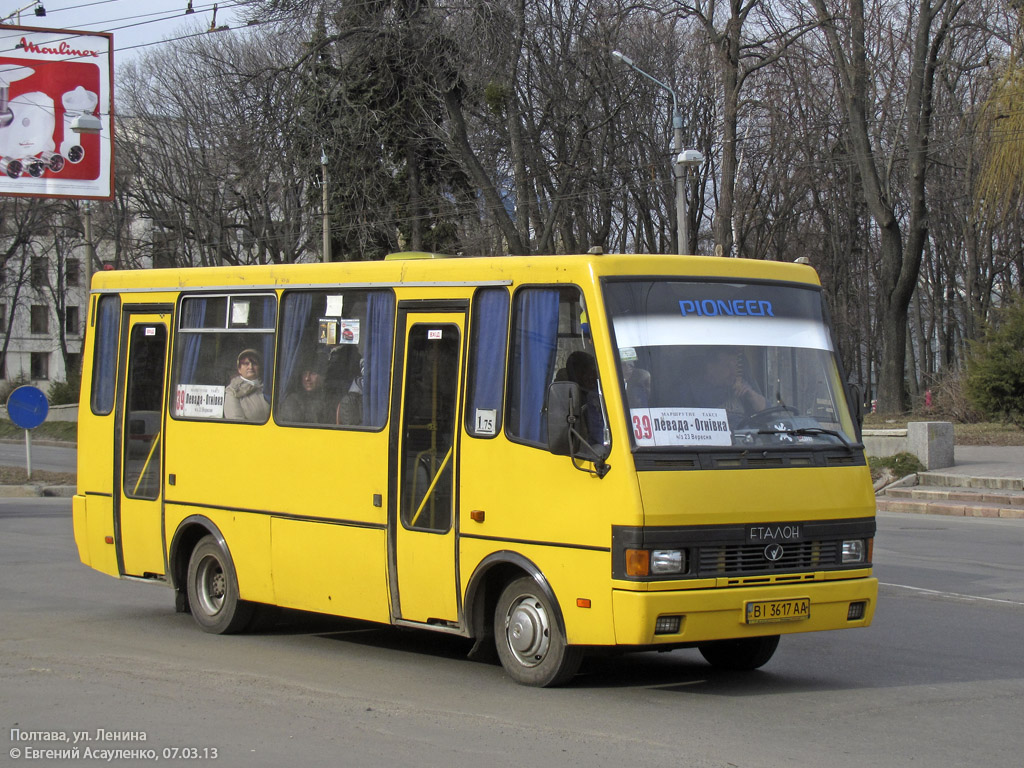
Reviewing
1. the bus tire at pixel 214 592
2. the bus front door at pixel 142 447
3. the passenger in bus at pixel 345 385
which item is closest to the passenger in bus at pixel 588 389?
the passenger in bus at pixel 345 385

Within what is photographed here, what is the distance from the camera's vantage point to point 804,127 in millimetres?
43875

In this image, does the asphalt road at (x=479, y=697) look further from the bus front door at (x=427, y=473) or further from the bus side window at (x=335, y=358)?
the bus side window at (x=335, y=358)

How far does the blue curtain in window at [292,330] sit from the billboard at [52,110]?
2049cm

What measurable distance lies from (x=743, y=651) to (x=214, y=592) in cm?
439

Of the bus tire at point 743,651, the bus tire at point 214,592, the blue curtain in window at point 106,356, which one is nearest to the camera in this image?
the bus tire at point 743,651

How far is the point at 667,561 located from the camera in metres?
7.38

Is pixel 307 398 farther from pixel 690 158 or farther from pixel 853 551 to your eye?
pixel 690 158

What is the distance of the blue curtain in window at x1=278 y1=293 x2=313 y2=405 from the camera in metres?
9.91

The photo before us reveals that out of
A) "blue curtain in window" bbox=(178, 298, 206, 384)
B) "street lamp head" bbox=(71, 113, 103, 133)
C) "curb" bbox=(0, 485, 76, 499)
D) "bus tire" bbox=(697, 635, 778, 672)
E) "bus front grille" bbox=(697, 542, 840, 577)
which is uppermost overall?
"street lamp head" bbox=(71, 113, 103, 133)

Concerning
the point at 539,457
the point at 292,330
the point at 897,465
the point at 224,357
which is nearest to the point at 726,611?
the point at 539,457

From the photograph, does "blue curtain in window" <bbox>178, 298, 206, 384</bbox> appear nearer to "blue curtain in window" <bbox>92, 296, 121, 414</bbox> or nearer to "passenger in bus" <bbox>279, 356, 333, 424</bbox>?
"blue curtain in window" <bbox>92, 296, 121, 414</bbox>

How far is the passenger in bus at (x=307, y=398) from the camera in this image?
9617mm

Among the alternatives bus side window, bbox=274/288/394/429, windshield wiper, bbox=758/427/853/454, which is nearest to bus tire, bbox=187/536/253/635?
bus side window, bbox=274/288/394/429

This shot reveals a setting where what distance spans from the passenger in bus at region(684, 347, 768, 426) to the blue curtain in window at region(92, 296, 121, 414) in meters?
5.91
